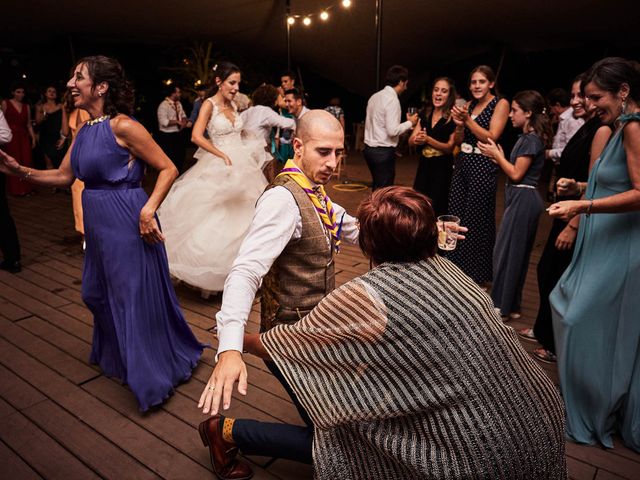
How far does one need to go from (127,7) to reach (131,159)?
8.36m

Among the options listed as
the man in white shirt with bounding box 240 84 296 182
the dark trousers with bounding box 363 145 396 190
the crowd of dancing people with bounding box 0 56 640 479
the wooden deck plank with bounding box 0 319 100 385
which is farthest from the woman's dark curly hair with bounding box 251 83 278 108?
the wooden deck plank with bounding box 0 319 100 385

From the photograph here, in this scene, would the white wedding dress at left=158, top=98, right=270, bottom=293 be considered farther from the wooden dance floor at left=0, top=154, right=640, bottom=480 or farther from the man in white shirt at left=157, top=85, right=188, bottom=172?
the man in white shirt at left=157, top=85, right=188, bottom=172

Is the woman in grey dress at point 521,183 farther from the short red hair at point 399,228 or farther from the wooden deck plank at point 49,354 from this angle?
the wooden deck plank at point 49,354

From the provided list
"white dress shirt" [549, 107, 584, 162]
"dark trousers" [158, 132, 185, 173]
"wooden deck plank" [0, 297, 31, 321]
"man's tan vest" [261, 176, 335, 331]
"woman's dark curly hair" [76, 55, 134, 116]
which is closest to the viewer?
"man's tan vest" [261, 176, 335, 331]

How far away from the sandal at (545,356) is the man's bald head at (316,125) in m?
2.01

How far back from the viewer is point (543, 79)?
38.2ft

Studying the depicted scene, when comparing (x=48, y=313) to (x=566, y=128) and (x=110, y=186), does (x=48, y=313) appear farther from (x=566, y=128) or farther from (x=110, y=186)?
(x=566, y=128)

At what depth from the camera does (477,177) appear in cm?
353

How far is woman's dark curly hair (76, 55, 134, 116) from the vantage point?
6.80 ft

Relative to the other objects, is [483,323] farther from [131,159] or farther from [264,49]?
[264,49]

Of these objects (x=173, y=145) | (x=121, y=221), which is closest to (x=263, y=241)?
(x=121, y=221)

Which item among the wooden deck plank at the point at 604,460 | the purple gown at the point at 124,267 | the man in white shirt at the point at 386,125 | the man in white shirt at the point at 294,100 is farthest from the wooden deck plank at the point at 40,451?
the man in white shirt at the point at 294,100

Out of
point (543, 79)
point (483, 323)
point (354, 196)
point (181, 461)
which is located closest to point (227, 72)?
point (181, 461)

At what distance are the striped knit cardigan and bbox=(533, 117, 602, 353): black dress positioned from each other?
163 cm
